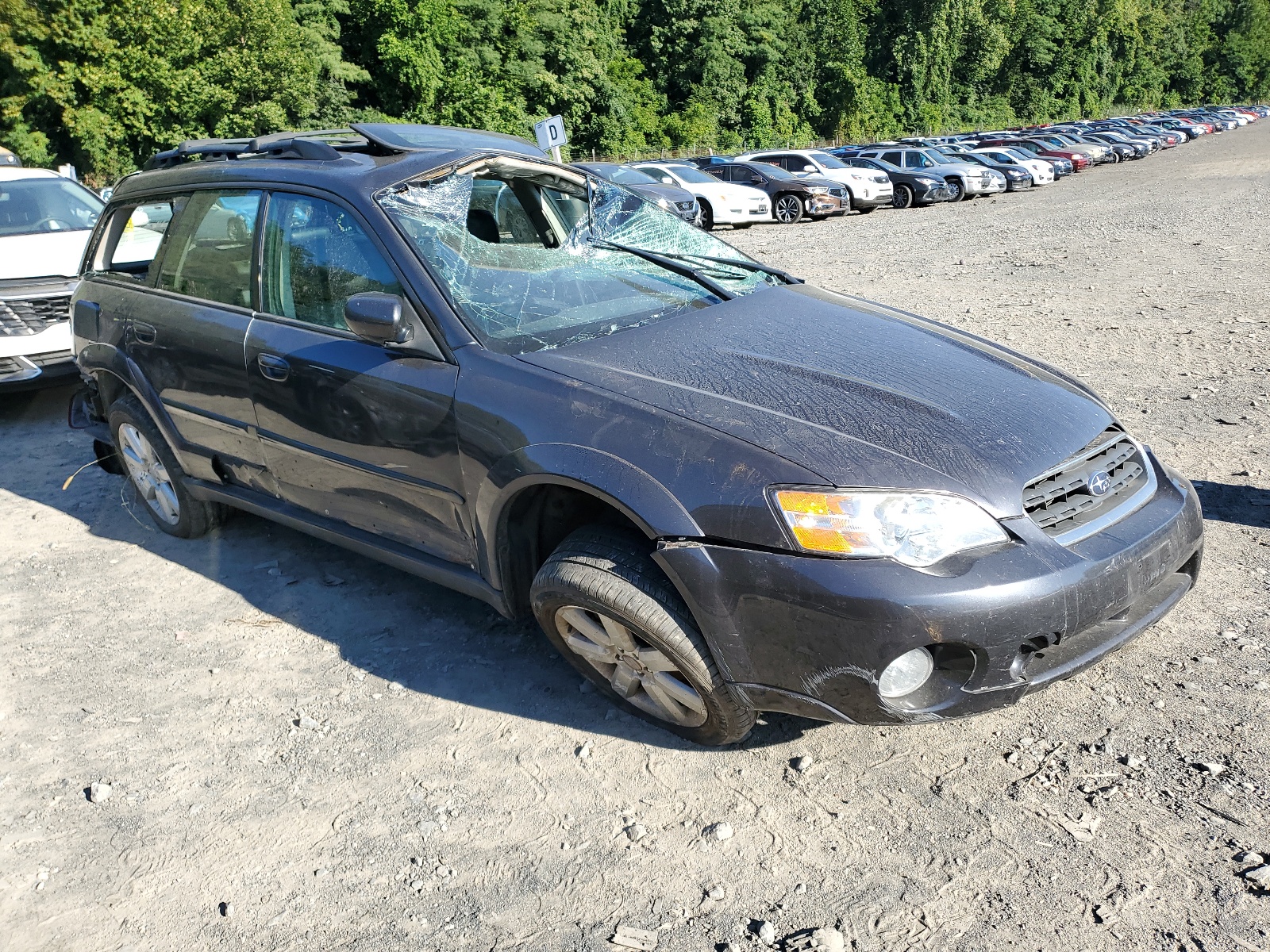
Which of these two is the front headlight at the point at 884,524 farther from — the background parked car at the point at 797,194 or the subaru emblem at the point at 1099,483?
the background parked car at the point at 797,194

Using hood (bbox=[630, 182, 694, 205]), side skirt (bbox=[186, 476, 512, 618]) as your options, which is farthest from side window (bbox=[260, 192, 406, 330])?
A: hood (bbox=[630, 182, 694, 205])

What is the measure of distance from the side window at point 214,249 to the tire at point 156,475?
0.67 metres

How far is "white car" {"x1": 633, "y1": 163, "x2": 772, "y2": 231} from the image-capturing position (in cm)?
1942

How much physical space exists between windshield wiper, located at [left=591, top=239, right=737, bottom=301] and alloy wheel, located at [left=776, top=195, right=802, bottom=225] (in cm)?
1806

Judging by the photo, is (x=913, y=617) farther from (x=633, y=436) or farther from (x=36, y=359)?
(x=36, y=359)

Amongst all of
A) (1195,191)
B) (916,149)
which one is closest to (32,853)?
(1195,191)

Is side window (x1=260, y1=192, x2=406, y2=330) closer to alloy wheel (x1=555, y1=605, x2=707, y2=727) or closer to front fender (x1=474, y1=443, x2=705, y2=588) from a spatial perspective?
front fender (x1=474, y1=443, x2=705, y2=588)

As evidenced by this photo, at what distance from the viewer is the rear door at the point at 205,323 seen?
3865mm

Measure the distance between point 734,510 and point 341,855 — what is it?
140 centimetres

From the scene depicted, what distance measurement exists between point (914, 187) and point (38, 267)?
67.9ft

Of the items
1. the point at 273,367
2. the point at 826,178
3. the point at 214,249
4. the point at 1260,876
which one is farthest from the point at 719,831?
the point at 826,178

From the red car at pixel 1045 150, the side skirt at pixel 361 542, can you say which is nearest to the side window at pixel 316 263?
the side skirt at pixel 361 542

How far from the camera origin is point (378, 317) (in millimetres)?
3148

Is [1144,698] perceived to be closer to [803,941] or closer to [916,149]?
[803,941]
